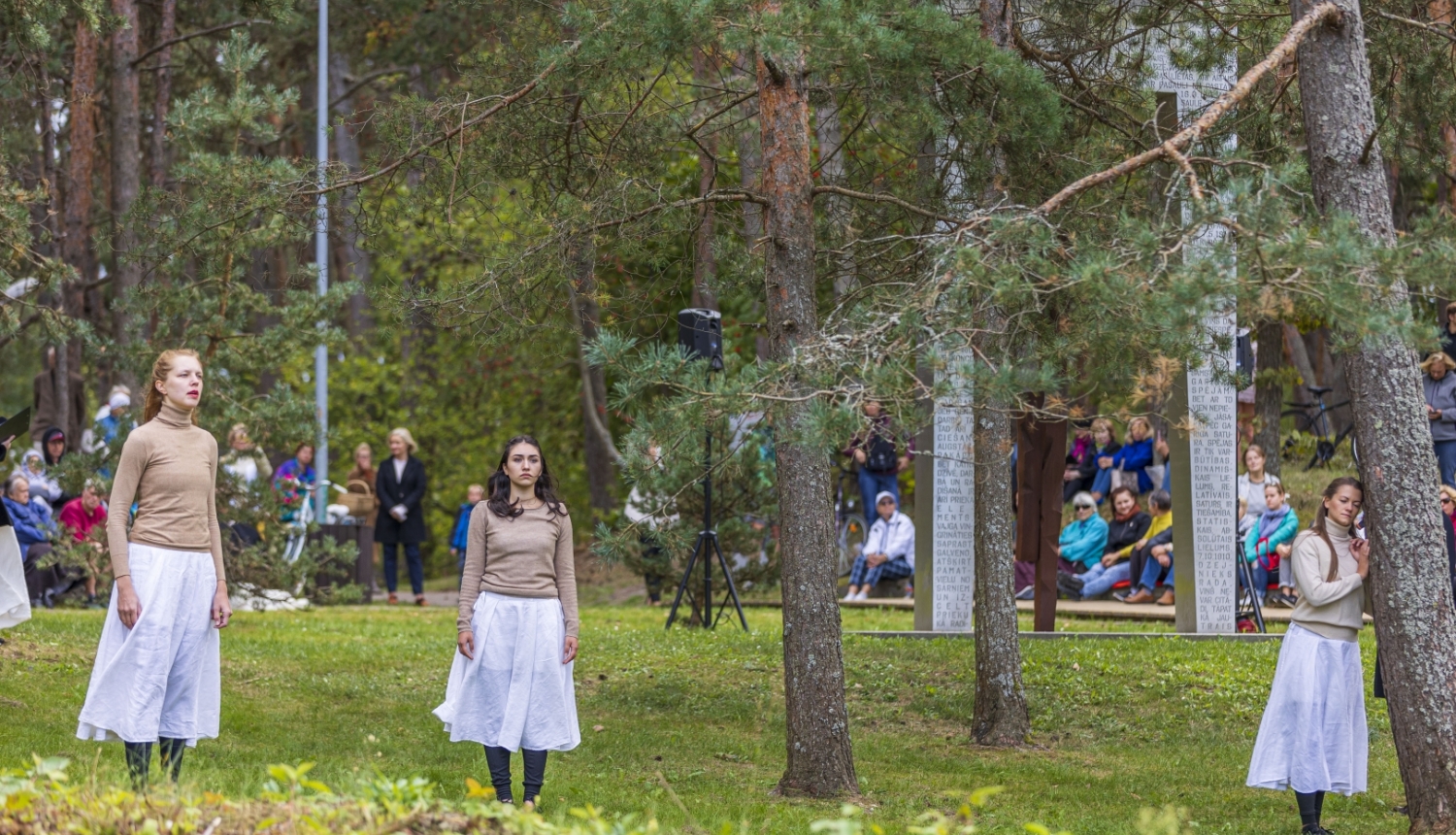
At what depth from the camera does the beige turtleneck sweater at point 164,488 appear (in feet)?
20.1

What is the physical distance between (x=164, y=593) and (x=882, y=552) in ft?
39.4

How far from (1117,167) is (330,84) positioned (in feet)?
73.0

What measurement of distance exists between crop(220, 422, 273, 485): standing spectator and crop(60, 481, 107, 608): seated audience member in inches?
49.9

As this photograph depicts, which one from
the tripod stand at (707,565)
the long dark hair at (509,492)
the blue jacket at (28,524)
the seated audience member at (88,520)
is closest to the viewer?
the long dark hair at (509,492)

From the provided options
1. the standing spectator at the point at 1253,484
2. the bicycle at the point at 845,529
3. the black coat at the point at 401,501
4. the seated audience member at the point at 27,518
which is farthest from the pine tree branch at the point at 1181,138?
the black coat at the point at 401,501

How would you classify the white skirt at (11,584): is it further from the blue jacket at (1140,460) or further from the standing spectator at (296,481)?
the blue jacket at (1140,460)

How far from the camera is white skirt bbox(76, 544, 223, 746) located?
20.0 feet

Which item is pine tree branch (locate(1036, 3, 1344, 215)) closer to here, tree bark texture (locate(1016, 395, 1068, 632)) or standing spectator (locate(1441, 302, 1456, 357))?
tree bark texture (locate(1016, 395, 1068, 632))

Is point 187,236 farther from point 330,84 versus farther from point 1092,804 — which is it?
point 330,84

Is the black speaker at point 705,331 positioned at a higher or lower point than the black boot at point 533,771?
higher

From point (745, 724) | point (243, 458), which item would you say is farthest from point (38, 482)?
point (745, 724)

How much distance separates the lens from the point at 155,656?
616cm

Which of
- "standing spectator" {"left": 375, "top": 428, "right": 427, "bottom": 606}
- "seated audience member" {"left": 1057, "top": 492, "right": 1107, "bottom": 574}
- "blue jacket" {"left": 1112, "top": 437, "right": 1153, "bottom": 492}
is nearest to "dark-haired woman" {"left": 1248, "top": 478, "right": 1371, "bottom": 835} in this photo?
"seated audience member" {"left": 1057, "top": 492, "right": 1107, "bottom": 574}

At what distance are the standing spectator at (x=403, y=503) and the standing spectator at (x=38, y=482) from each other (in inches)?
137
